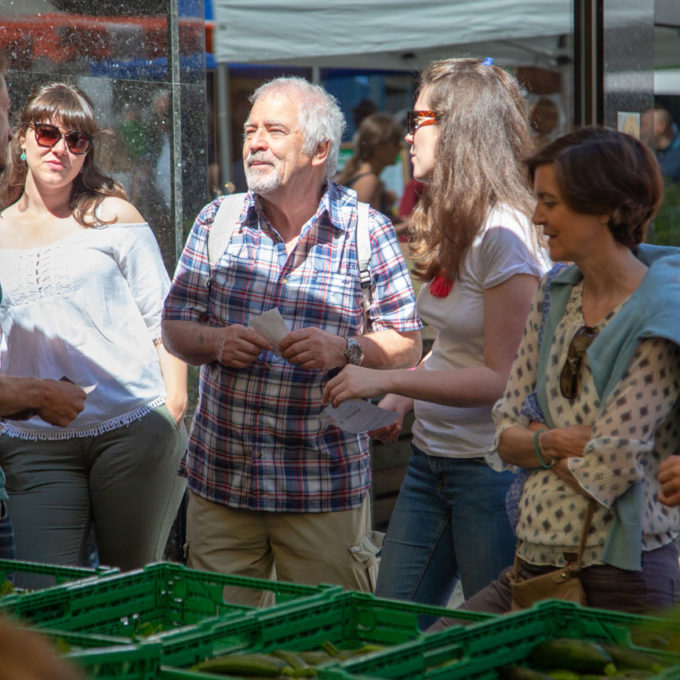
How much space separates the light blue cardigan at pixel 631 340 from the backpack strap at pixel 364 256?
3.64 ft

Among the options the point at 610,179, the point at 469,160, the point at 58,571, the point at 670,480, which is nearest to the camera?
the point at 58,571

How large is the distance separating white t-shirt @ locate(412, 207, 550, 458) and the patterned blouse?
0.40 m

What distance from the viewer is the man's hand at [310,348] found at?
336 centimetres

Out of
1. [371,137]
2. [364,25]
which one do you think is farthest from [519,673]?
[371,137]

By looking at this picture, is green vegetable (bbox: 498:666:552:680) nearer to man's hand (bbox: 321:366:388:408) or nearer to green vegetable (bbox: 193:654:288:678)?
green vegetable (bbox: 193:654:288:678)

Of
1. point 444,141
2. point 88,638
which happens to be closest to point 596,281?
point 444,141

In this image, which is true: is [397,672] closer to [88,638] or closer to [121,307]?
[88,638]

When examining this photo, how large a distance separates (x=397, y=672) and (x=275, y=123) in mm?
2311

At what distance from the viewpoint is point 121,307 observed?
3.93m

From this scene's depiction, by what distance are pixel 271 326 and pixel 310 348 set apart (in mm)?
130

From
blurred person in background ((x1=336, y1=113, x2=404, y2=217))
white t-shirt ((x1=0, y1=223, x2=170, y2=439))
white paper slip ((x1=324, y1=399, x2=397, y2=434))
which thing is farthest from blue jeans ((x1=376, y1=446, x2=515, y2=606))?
blurred person in background ((x1=336, y1=113, x2=404, y2=217))

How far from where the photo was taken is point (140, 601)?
2.14 m

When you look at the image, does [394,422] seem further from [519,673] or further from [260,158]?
[519,673]

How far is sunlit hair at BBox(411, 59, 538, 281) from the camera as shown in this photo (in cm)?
327
